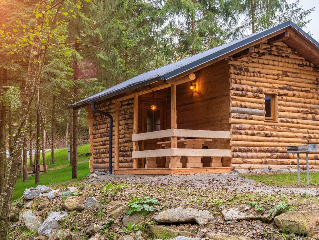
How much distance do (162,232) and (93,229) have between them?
182cm

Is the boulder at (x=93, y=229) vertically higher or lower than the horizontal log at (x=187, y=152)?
lower

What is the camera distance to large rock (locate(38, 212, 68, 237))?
8930 mm

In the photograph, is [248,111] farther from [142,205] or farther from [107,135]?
[142,205]

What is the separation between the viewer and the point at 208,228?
20.4 ft

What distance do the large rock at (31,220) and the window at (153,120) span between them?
22.6ft

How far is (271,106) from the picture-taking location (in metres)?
13.8

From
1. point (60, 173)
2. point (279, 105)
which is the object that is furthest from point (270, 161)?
point (60, 173)

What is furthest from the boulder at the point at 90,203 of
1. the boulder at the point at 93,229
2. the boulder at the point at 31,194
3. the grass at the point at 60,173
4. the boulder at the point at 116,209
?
the grass at the point at 60,173

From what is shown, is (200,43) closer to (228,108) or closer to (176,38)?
(176,38)

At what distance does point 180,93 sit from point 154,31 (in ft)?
40.6

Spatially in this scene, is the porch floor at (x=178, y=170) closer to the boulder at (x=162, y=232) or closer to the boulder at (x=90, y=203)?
the boulder at (x=90, y=203)

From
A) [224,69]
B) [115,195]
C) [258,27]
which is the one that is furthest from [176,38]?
[115,195]

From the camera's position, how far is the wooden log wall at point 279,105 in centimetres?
1279

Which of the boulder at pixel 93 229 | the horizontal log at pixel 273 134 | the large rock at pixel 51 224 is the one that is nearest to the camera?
the boulder at pixel 93 229
